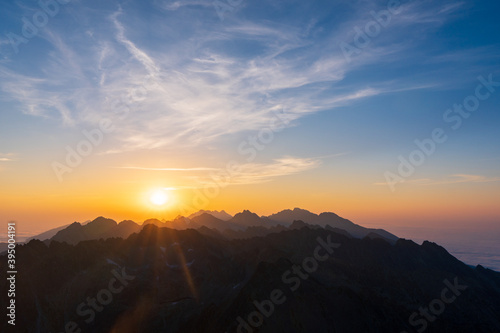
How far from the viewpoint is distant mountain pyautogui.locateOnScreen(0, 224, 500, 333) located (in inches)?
4247

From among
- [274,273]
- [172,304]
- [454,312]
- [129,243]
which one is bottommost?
[454,312]

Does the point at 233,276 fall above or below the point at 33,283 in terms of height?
below

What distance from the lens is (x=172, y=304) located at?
5650 inches

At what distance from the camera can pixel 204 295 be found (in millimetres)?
152500

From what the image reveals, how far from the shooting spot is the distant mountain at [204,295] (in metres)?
108

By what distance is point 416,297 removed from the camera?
599 ft

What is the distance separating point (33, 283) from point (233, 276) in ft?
330

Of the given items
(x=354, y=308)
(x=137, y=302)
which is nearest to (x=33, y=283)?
(x=137, y=302)

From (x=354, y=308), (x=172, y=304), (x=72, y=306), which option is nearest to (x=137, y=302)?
(x=172, y=304)

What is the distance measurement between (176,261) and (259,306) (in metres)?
91.0

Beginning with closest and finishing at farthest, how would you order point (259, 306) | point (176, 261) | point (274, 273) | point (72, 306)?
1. point (259, 306)
2. point (274, 273)
3. point (72, 306)
4. point (176, 261)

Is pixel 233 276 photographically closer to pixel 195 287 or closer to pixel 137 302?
pixel 195 287

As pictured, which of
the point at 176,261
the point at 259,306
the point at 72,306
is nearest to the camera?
the point at 259,306

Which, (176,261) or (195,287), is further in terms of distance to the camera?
(176,261)
